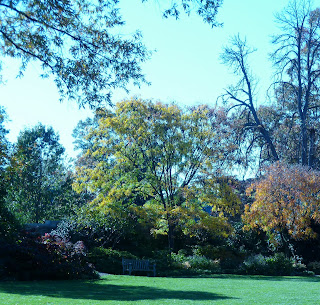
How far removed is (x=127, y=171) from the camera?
22.3 metres

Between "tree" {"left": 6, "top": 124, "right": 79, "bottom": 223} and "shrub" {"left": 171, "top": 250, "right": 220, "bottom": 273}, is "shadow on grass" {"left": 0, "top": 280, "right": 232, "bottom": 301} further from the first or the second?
"tree" {"left": 6, "top": 124, "right": 79, "bottom": 223}

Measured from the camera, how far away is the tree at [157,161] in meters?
21.7

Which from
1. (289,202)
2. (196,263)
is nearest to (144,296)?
(196,263)

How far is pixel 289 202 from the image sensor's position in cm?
2234

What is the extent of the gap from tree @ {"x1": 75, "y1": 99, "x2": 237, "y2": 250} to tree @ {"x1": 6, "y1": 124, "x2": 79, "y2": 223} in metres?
8.61

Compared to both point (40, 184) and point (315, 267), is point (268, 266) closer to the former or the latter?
point (315, 267)

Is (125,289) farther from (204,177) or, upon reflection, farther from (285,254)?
(285,254)

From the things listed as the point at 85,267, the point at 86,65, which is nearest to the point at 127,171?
the point at 85,267

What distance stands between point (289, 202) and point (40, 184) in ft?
57.9

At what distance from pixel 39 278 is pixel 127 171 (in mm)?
8926

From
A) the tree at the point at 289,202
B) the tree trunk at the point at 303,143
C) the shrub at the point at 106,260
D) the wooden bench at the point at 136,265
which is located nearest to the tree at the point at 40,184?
the shrub at the point at 106,260

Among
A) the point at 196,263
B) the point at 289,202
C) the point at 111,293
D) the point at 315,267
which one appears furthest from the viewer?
the point at 289,202

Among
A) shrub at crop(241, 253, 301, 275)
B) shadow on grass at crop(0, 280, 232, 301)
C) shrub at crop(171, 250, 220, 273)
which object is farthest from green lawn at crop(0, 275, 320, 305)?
shrub at crop(241, 253, 301, 275)

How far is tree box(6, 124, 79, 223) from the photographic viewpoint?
2975 cm
